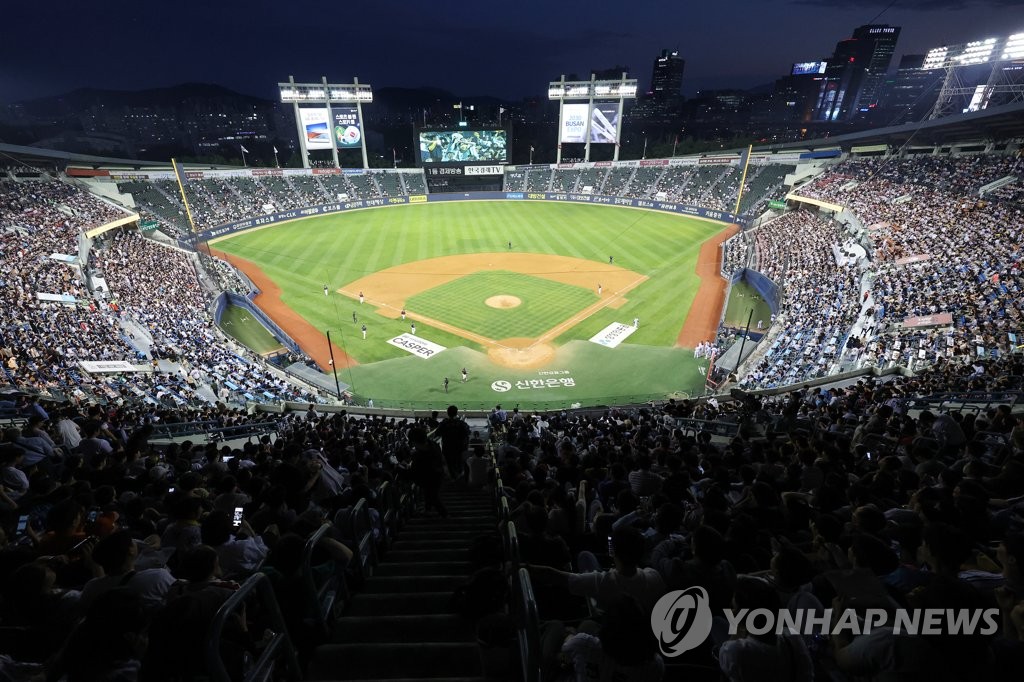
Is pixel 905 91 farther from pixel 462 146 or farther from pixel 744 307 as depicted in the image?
pixel 744 307

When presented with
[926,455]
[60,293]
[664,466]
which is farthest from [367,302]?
[926,455]

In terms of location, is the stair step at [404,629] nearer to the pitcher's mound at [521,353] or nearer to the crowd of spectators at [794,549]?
the crowd of spectators at [794,549]

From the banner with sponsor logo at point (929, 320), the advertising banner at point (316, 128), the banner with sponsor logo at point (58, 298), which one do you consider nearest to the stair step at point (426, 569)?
the banner with sponsor logo at point (929, 320)

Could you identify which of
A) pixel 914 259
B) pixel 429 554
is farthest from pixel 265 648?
pixel 914 259

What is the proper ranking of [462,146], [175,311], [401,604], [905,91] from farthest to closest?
[905,91]
[462,146]
[175,311]
[401,604]

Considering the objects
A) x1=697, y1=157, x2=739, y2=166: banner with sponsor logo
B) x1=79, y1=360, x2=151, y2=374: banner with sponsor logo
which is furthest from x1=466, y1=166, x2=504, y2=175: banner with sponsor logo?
x1=79, y1=360, x2=151, y2=374: banner with sponsor logo

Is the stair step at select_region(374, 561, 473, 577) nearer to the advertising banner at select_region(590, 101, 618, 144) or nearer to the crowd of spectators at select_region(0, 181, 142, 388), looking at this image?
the crowd of spectators at select_region(0, 181, 142, 388)
